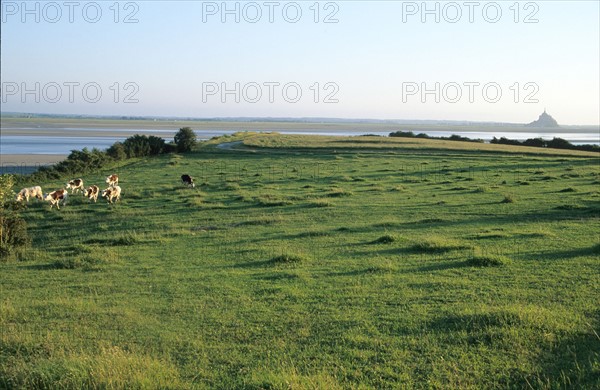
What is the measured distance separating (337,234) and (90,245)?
7.85m

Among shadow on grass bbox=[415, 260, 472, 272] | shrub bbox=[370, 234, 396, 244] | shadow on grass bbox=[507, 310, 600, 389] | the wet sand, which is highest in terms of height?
the wet sand

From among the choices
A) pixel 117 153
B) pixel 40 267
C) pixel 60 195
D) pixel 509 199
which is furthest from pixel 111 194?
pixel 117 153

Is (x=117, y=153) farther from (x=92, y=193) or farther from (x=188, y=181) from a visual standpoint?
(x=92, y=193)

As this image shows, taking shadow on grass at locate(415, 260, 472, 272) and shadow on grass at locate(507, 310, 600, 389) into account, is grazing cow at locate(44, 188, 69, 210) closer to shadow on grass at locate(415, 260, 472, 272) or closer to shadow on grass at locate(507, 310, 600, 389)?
shadow on grass at locate(415, 260, 472, 272)

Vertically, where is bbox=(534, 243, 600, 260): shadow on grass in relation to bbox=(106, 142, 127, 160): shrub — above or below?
below

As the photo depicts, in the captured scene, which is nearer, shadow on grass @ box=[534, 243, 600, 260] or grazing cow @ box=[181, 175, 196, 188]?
shadow on grass @ box=[534, 243, 600, 260]

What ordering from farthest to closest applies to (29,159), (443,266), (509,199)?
(29,159) → (509,199) → (443,266)

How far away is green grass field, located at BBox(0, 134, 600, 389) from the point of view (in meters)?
7.67

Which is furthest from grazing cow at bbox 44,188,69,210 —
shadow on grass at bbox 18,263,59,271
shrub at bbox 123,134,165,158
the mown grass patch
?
shrub at bbox 123,134,165,158

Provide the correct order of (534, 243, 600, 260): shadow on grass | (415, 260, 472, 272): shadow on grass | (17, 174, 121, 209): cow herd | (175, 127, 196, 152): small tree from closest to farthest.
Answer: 1. (415, 260, 472, 272): shadow on grass
2. (534, 243, 600, 260): shadow on grass
3. (17, 174, 121, 209): cow herd
4. (175, 127, 196, 152): small tree

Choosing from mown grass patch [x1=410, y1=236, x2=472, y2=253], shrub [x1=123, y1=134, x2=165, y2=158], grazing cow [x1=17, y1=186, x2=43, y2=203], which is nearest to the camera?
mown grass patch [x1=410, y1=236, x2=472, y2=253]

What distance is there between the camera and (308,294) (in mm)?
11625

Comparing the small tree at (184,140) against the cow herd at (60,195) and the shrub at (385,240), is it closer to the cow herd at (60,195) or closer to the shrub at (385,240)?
the cow herd at (60,195)

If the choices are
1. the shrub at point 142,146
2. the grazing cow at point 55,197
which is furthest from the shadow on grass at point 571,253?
the shrub at point 142,146
